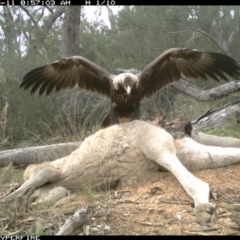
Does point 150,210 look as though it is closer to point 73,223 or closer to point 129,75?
point 73,223

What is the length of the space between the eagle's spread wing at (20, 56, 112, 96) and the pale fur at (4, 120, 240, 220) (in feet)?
7.78

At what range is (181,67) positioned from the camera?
6.40 metres

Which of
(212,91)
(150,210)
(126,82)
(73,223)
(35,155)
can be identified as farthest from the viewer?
(212,91)

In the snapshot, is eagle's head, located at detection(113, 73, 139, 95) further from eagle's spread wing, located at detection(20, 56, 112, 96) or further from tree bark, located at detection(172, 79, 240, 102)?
tree bark, located at detection(172, 79, 240, 102)

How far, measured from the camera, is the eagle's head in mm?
5816

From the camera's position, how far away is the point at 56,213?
3227 millimetres

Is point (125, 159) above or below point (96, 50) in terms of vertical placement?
below

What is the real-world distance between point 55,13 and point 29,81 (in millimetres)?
7800

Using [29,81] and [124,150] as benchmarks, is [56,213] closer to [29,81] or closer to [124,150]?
[124,150]

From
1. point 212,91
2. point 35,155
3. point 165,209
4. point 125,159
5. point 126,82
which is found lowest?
point 35,155

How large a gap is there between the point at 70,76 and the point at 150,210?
12.4 ft

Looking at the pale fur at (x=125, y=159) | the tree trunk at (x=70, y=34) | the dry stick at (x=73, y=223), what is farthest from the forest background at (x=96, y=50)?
the dry stick at (x=73, y=223)

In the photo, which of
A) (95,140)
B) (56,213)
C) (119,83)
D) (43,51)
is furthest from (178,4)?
(56,213)

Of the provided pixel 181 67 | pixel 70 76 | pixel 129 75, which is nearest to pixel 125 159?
pixel 129 75
